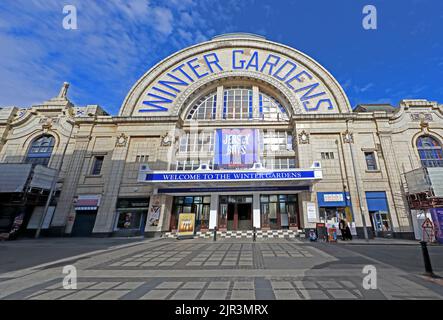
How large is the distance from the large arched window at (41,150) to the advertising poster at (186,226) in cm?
1710

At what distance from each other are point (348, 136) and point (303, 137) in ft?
14.7

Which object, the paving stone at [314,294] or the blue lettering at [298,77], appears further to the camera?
the blue lettering at [298,77]

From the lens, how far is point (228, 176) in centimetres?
1653

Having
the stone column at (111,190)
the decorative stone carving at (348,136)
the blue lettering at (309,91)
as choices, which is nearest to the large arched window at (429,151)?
the decorative stone carving at (348,136)

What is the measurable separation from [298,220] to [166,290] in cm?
1602

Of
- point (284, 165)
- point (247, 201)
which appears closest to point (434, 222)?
point (284, 165)

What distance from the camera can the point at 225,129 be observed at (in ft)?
67.6

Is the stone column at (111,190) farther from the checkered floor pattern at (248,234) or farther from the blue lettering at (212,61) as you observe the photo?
the blue lettering at (212,61)

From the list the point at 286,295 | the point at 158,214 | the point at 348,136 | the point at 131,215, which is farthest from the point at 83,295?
the point at 348,136

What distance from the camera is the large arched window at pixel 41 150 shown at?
67.4 ft

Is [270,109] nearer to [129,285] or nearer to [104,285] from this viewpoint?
[129,285]

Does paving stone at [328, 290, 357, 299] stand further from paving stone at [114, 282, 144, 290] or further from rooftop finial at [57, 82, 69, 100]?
rooftop finial at [57, 82, 69, 100]

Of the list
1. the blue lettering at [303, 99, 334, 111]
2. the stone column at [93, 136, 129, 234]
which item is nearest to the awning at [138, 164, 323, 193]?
the stone column at [93, 136, 129, 234]
